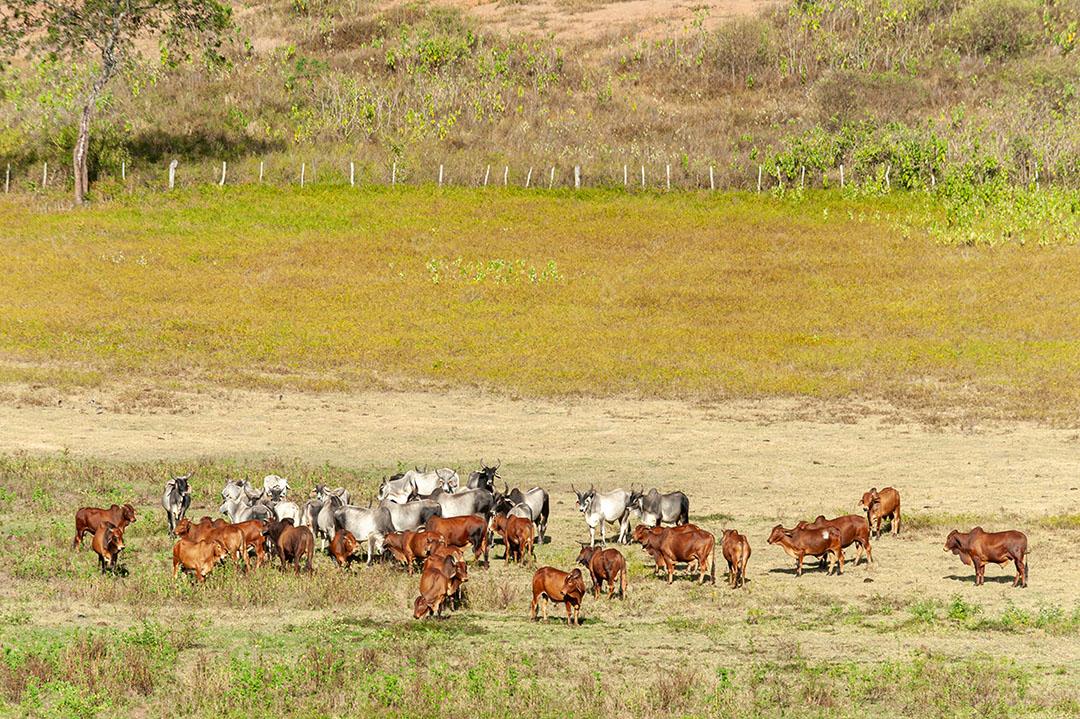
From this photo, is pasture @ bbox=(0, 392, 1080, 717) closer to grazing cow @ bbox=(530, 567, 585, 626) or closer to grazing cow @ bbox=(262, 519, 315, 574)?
grazing cow @ bbox=(530, 567, 585, 626)

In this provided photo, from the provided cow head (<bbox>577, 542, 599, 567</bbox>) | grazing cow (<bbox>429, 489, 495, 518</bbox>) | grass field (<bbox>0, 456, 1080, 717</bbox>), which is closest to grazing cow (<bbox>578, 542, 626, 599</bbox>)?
cow head (<bbox>577, 542, 599, 567</bbox>)

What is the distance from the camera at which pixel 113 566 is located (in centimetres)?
2103

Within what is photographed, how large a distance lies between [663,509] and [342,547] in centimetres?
649

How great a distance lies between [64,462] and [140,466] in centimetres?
174

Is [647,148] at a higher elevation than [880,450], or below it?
higher

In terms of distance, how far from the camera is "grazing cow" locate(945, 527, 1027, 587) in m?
20.7

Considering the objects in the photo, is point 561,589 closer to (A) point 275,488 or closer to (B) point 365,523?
(B) point 365,523

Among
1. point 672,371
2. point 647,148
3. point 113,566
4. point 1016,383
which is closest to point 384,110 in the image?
point 647,148

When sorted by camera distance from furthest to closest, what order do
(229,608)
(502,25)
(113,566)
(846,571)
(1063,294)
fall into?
(502,25) → (1063,294) → (846,571) → (113,566) → (229,608)

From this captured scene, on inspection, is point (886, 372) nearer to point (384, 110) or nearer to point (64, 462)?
point (64, 462)

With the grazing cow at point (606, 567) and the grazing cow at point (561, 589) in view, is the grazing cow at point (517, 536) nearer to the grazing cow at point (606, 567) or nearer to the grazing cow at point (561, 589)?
the grazing cow at point (606, 567)

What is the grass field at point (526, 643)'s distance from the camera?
600 inches

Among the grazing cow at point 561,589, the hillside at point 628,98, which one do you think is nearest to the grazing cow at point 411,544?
the grazing cow at point 561,589

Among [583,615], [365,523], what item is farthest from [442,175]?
[583,615]
